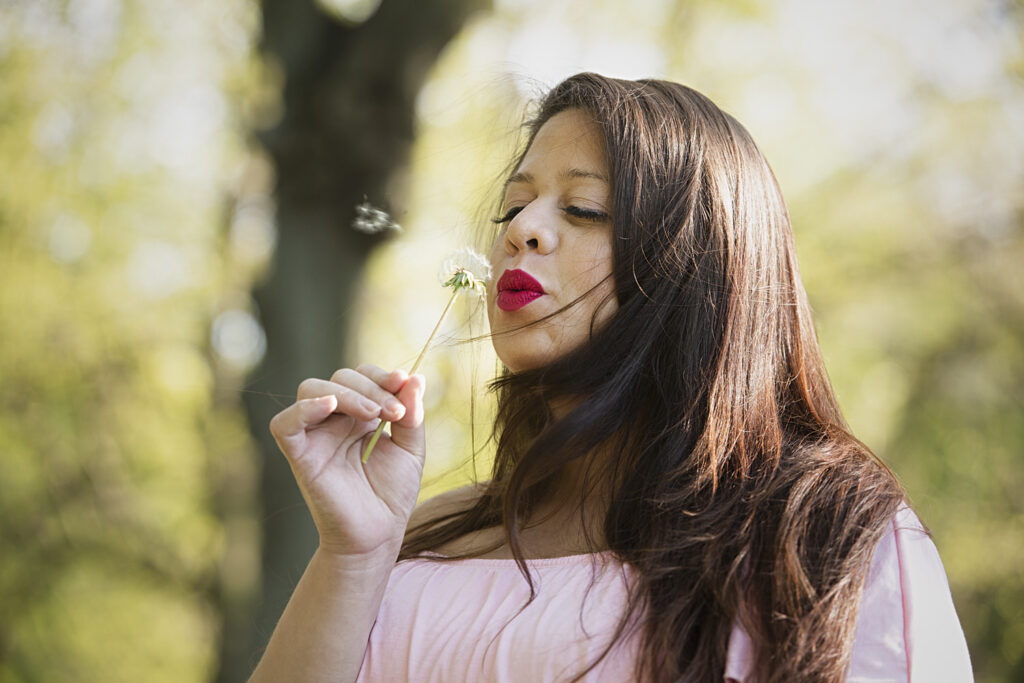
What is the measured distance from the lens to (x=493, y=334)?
5.47 ft

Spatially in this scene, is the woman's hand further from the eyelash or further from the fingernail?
the eyelash

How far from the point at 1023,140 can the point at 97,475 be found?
7.81m

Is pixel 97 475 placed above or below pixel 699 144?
below

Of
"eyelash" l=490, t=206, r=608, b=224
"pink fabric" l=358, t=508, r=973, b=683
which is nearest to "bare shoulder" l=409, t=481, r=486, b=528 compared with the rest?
"pink fabric" l=358, t=508, r=973, b=683

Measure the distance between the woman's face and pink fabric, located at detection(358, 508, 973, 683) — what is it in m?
0.37

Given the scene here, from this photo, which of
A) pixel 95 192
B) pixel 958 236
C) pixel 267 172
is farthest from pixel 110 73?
pixel 958 236

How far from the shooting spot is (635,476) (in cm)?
157

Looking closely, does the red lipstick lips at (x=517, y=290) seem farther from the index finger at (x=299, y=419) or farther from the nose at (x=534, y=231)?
the index finger at (x=299, y=419)

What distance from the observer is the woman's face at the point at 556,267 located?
62.9 inches

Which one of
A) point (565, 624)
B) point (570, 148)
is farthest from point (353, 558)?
point (570, 148)

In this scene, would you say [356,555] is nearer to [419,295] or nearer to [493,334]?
[493,334]

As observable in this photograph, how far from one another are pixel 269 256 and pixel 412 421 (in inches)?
115

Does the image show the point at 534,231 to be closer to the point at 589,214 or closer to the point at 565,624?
the point at 589,214

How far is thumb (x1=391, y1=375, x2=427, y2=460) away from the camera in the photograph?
147cm
